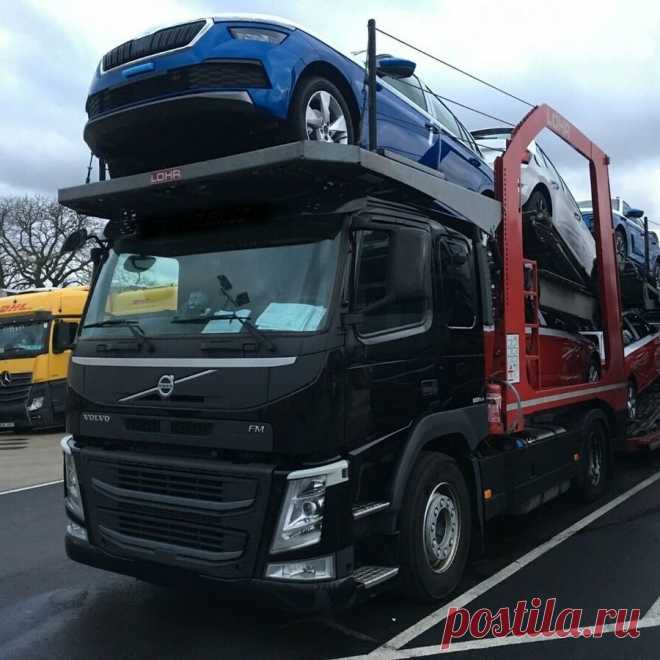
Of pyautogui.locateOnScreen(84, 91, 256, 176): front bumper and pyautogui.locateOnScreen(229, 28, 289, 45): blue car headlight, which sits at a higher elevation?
pyautogui.locateOnScreen(229, 28, 289, 45): blue car headlight

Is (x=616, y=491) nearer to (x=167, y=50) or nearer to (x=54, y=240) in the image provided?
(x=167, y=50)

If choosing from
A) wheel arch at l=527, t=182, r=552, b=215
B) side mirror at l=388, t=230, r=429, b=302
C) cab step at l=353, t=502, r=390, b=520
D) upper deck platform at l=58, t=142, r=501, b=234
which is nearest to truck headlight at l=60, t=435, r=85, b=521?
upper deck platform at l=58, t=142, r=501, b=234

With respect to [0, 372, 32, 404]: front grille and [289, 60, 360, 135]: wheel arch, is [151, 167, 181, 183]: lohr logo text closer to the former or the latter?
[289, 60, 360, 135]: wheel arch

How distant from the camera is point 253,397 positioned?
3412 millimetres

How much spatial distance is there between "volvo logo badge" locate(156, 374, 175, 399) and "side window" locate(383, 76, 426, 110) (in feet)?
11.1

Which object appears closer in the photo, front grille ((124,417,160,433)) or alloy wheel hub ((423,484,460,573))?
front grille ((124,417,160,433))

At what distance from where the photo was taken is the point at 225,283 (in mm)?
3811

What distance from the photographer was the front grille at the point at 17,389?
14.3 metres

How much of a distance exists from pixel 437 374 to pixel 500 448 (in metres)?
1.06

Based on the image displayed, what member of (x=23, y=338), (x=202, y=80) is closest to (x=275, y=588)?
(x=202, y=80)

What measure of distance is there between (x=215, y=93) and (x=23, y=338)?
12349mm

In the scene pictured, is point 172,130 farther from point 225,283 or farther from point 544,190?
point 544,190

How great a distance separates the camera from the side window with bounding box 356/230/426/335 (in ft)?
12.1

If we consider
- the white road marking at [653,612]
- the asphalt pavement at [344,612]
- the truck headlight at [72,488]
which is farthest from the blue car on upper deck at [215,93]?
the white road marking at [653,612]
